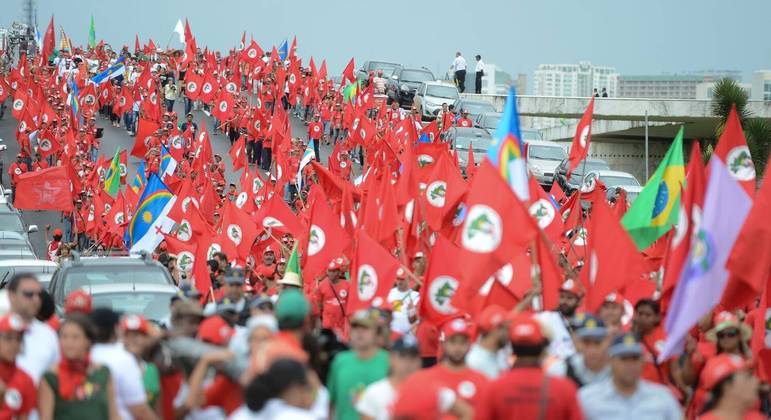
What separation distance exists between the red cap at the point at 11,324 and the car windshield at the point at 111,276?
6201 mm

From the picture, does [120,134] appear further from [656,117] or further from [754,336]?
[754,336]

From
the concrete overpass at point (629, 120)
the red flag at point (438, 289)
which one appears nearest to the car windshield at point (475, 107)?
the concrete overpass at point (629, 120)

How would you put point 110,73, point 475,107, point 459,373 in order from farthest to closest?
point 110,73 → point 475,107 → point 459,373

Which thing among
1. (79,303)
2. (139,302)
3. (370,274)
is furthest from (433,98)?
(79,303)

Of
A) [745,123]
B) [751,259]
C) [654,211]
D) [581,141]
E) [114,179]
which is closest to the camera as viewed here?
[751,259]

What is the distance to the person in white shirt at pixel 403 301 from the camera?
11.8 metres

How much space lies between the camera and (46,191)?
25266mm

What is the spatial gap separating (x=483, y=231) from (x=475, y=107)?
108 ft

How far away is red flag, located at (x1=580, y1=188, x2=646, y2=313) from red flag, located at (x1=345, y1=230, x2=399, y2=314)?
204cm

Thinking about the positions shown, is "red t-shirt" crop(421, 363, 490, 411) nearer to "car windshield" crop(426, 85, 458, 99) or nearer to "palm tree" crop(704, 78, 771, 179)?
"palm tree" crop(704, 78, 771, 179)

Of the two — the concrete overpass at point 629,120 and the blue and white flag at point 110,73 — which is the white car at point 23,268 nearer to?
the concrete overpass at point 629,120

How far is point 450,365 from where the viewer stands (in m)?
7.74

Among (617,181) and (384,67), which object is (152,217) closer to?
(617,181)

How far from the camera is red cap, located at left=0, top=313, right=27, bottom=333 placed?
7.89 m
